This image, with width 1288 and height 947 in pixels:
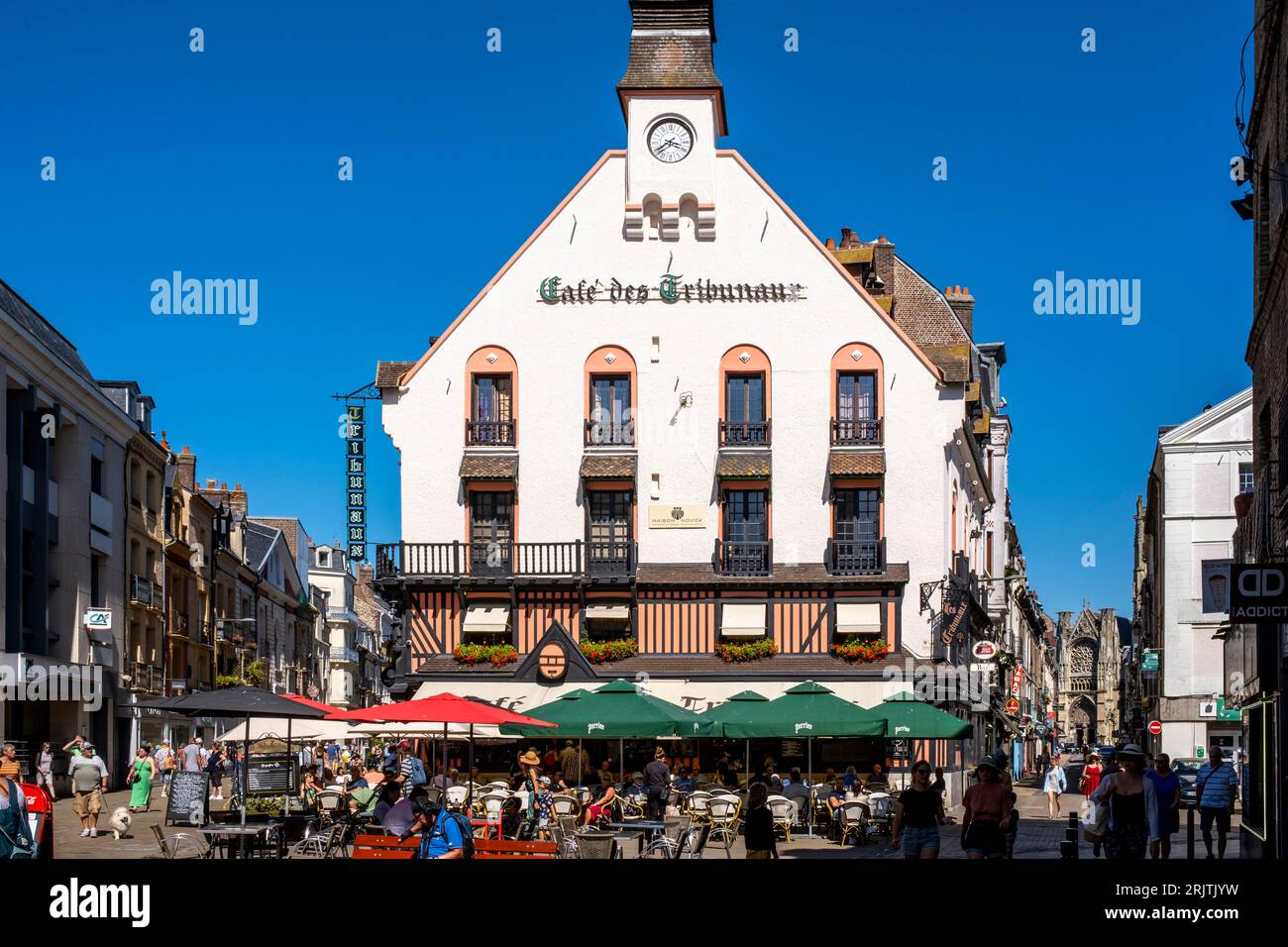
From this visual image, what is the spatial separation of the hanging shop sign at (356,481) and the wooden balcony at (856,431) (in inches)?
464

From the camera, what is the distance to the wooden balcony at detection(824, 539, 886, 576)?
40062 mm

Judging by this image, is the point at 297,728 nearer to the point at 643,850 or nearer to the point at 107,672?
the point at 643,850

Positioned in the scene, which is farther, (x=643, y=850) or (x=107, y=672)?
(x=107, y=672)

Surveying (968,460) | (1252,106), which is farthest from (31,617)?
(1252,106)

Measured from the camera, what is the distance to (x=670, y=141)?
42.0 metres

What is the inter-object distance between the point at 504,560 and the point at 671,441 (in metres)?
4.87

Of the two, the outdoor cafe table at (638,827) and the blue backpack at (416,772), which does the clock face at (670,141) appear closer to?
the blue backpack at (416,772)

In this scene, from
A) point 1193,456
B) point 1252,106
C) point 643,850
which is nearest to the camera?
point 643,850

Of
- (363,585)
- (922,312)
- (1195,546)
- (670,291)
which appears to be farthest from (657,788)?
(363,585)

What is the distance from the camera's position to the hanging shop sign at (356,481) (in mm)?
42844

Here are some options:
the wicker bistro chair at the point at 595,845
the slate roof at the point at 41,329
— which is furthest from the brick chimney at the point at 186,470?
the wicker bistro chair at the point at 595,845

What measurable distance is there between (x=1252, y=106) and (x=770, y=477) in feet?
59.3
